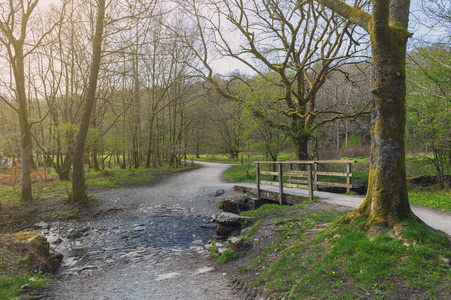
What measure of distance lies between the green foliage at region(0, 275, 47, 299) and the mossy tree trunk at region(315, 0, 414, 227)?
5.67 meters

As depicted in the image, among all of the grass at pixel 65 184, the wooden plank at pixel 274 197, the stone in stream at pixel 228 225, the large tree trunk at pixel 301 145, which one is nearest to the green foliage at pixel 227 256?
the stone in stream at pixel 228 225

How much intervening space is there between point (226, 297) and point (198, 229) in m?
4.67

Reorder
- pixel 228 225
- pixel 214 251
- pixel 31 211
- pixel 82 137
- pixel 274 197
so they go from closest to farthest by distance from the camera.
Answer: pixel 214 251 < pixel 228 225 < pixel 31 211 < pixel 274 197 < pixel 82 137

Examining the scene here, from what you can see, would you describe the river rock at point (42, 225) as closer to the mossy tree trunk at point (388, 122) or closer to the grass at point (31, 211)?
the grass at point (31, 211)

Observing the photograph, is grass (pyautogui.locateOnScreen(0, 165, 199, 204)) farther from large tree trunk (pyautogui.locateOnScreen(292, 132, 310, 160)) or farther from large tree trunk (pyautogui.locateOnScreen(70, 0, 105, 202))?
large tree trunk (pyautogui.locateOnScreen(292, 132, 310, 160))

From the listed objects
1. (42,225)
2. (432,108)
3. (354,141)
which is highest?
(432,108)

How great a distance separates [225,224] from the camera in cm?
806

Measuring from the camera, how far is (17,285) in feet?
14.0

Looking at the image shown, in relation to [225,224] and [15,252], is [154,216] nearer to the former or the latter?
[225,224]

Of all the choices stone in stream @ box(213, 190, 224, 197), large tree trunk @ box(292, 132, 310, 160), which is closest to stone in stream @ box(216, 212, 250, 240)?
stone in stream @ box(213, 190, 224, 197)

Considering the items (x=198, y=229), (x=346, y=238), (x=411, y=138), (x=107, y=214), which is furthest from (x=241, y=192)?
(x=346, y=238)

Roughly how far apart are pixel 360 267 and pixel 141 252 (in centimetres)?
520

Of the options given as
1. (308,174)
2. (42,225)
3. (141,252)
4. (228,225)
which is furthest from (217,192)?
(42,225)

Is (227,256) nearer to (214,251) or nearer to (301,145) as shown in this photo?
(214,251)
